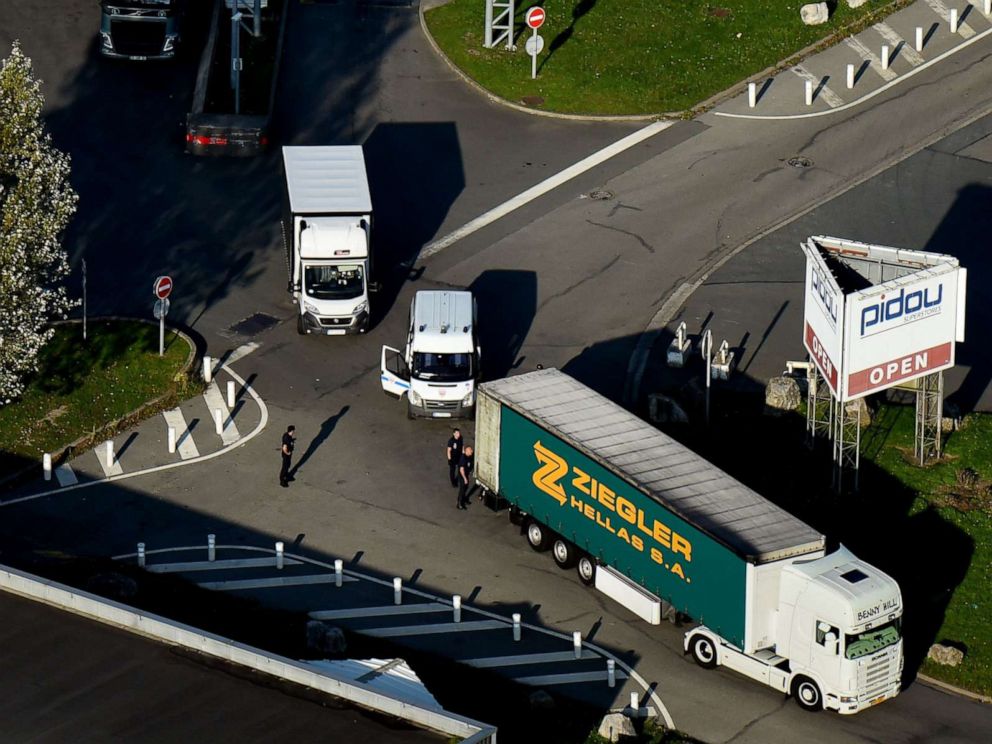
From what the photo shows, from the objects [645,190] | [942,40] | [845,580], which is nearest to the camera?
[845,580]

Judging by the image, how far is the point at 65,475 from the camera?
172 feet

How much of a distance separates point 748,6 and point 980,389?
2567 cm

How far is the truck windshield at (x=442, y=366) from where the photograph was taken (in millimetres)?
54156

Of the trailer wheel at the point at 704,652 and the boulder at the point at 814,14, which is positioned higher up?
the boulder at the point at 814,14

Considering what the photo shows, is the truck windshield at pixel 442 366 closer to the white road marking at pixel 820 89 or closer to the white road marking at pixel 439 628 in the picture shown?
the white road marking at pixel 439 628

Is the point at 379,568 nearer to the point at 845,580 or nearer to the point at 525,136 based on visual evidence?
the point at 845,580

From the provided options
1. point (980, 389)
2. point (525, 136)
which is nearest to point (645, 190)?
point (525, 136)

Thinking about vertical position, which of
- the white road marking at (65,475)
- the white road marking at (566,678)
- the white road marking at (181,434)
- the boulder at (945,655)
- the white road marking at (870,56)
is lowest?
the white road marking at (566,678)

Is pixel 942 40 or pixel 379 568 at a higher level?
pixel 942 40

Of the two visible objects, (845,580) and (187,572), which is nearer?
(845,580)

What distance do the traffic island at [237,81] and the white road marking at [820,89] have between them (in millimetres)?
19751

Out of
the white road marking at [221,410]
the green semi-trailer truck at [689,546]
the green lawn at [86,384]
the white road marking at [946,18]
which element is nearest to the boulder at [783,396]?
the green semi-trailer truck at [689,546]

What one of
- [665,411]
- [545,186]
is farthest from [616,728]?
[545,186]

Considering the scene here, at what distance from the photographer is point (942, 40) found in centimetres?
7569
